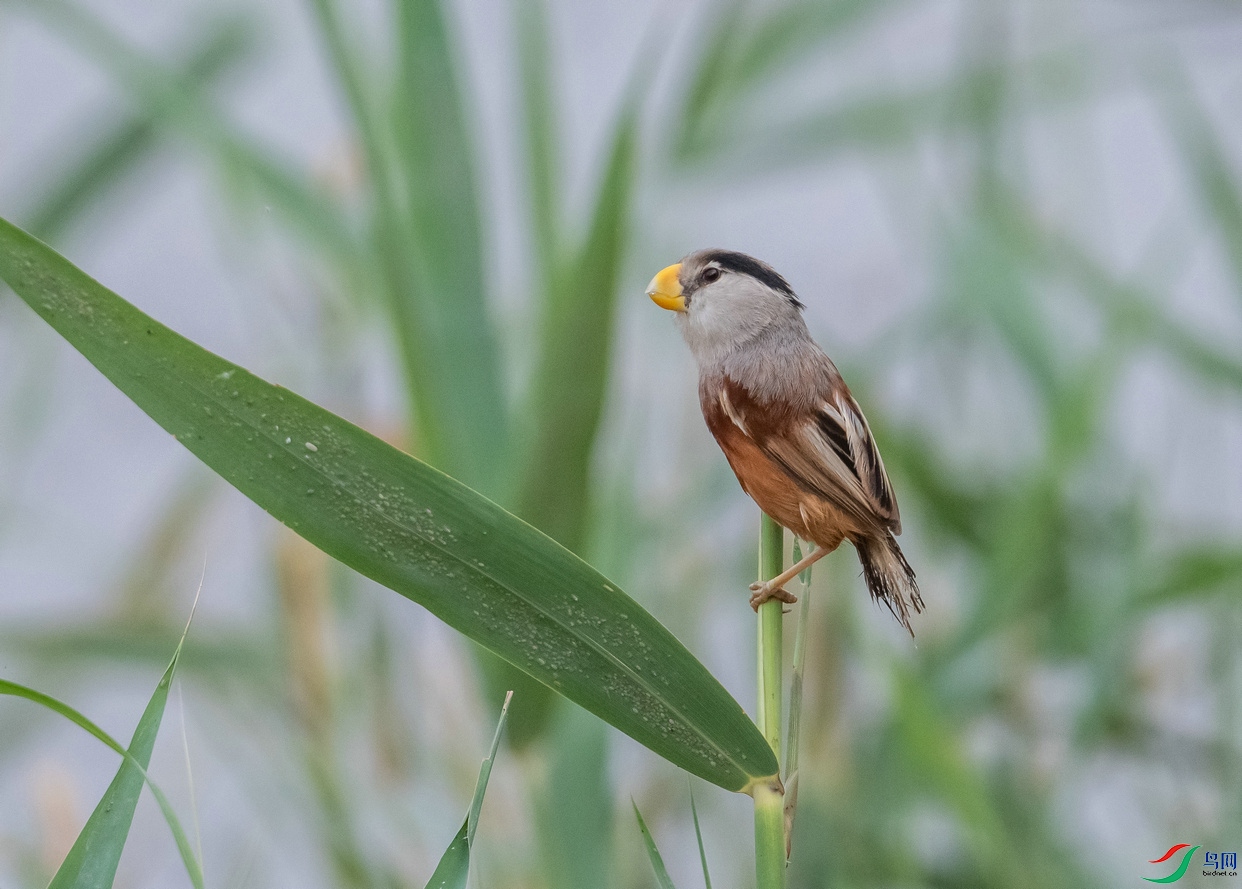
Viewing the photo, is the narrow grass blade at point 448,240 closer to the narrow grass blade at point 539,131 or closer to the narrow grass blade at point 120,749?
the narrow grass blade at point 539,131

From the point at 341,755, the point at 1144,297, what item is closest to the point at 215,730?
the point at 341,755

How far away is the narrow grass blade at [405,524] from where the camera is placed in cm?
22

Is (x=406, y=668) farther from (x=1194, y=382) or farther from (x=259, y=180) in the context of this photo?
(x=1194, y=382)

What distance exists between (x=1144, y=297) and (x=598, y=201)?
1.72 ft

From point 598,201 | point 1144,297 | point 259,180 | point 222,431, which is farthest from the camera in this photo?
point 1144,297

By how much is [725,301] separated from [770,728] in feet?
0.39

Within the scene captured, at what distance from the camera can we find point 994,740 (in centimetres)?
93

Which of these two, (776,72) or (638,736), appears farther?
(776,72)

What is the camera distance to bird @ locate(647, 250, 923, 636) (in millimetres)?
278

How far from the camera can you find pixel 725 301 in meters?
0.30

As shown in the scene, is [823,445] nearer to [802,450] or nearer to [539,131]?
[802,450]
